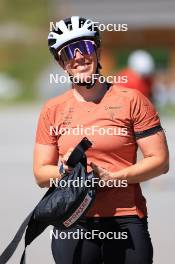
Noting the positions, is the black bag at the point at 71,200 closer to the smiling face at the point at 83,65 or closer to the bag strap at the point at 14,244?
the bag strap at the point at 14,244

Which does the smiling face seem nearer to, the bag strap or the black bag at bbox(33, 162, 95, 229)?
the black bag at bbox(33, 162, 95, 229)

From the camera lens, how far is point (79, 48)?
4.51 m

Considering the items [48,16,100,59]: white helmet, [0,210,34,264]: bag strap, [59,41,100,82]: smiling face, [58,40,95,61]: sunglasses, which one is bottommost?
[0,210,34,264]: bag strap

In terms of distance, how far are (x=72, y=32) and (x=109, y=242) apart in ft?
3.50

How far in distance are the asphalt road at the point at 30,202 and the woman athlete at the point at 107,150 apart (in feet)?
11.7

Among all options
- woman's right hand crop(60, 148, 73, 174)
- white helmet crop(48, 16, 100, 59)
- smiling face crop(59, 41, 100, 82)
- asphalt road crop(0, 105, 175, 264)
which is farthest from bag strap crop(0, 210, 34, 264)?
asphalt road crop(0, 105, 175, 264)

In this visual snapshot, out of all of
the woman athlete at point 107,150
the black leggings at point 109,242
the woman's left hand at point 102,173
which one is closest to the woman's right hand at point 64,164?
the woman athlete at point 107,150

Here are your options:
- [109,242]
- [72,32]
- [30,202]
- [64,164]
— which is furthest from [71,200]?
[30,202]

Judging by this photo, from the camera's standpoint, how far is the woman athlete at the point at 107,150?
4449 millimetres

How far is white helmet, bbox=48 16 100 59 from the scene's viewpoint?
14.9 feet

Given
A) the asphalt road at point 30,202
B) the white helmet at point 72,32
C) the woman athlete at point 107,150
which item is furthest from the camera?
the asphalt road at point 30,202

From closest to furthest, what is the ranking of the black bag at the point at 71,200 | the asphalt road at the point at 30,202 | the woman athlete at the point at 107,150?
the black bag at the point at 71,200 < the woman athlete at the point at 107,150 < the asphalt road at the point at 30,202

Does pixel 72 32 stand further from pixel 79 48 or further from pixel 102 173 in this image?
pixel 102 173

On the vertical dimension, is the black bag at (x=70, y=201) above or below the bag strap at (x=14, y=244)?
above
